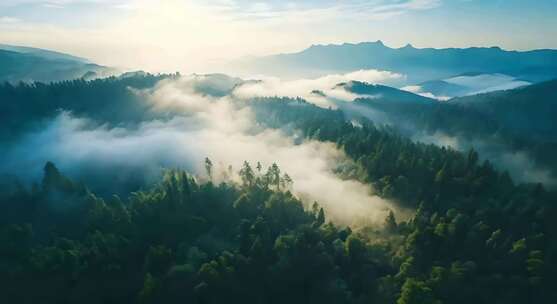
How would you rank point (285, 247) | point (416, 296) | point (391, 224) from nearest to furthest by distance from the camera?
point (416, 296), point (285, 247), point (391, 224)

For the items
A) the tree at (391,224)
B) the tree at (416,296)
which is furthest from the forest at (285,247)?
the tree at (391,224)

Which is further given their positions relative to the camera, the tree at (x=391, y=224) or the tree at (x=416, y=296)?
the tree at (x=391, y=224)

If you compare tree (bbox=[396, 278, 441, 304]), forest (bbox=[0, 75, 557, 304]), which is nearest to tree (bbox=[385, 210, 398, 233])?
forest (bbox=[0, 75, 557, 304])

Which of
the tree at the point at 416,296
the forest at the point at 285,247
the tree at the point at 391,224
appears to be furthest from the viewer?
the tree at the point at 391,224

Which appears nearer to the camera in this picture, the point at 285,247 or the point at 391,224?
the point at 285,247

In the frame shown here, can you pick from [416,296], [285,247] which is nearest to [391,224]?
[285,247]

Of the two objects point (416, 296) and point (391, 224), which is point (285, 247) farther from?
point (391, 224)

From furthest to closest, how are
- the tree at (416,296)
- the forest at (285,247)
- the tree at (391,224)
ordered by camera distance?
the tree at (391,224), the forest at (285,247), the tree at (416,296)

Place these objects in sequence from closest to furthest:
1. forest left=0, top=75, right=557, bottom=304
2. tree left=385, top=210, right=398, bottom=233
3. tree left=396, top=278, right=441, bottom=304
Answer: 1. tree left=396, top=278, right=441, bottom=304
2. forest left=0, top=75, right=557, bottom=304
3. tree left=385, top=210, right=398, bottom=233

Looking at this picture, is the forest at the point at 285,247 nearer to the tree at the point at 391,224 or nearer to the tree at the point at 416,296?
the tree at the point at 416,296

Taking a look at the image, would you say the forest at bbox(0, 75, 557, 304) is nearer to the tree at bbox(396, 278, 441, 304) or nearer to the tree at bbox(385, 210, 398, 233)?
the tree at bbox(396, 278, 441, 304)
